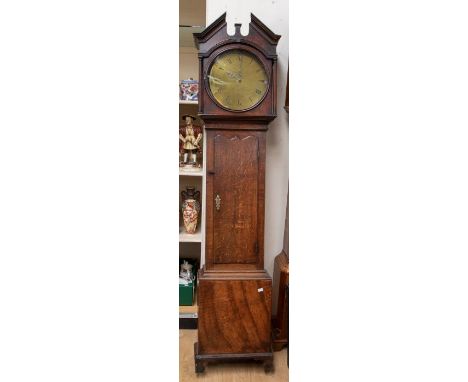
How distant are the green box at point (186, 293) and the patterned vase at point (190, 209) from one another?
0.30 metres

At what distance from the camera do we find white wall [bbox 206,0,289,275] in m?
1.73

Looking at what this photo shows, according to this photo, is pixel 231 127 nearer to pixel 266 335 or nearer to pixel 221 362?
pixel 266 335

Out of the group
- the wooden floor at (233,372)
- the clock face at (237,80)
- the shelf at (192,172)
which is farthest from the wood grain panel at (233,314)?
the clock face at (237,80)

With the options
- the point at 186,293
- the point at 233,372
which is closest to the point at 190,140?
the point at 186,293

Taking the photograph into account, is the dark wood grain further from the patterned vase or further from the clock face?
the clock face

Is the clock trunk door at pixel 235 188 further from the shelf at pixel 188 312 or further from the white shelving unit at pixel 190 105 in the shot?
the shelf at pixel 188 312

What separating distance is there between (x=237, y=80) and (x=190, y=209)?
716 mm

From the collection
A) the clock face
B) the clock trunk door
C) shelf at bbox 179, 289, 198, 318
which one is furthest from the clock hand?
shelf at bbox 179, 289, 198, 318

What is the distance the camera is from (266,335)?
1.50m

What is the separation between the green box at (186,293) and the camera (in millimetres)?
1887

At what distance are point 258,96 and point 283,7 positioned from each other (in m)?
0.57

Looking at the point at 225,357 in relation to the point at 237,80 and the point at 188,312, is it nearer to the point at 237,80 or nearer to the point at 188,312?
the point at 188,312

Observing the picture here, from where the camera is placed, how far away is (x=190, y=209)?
1.85m
